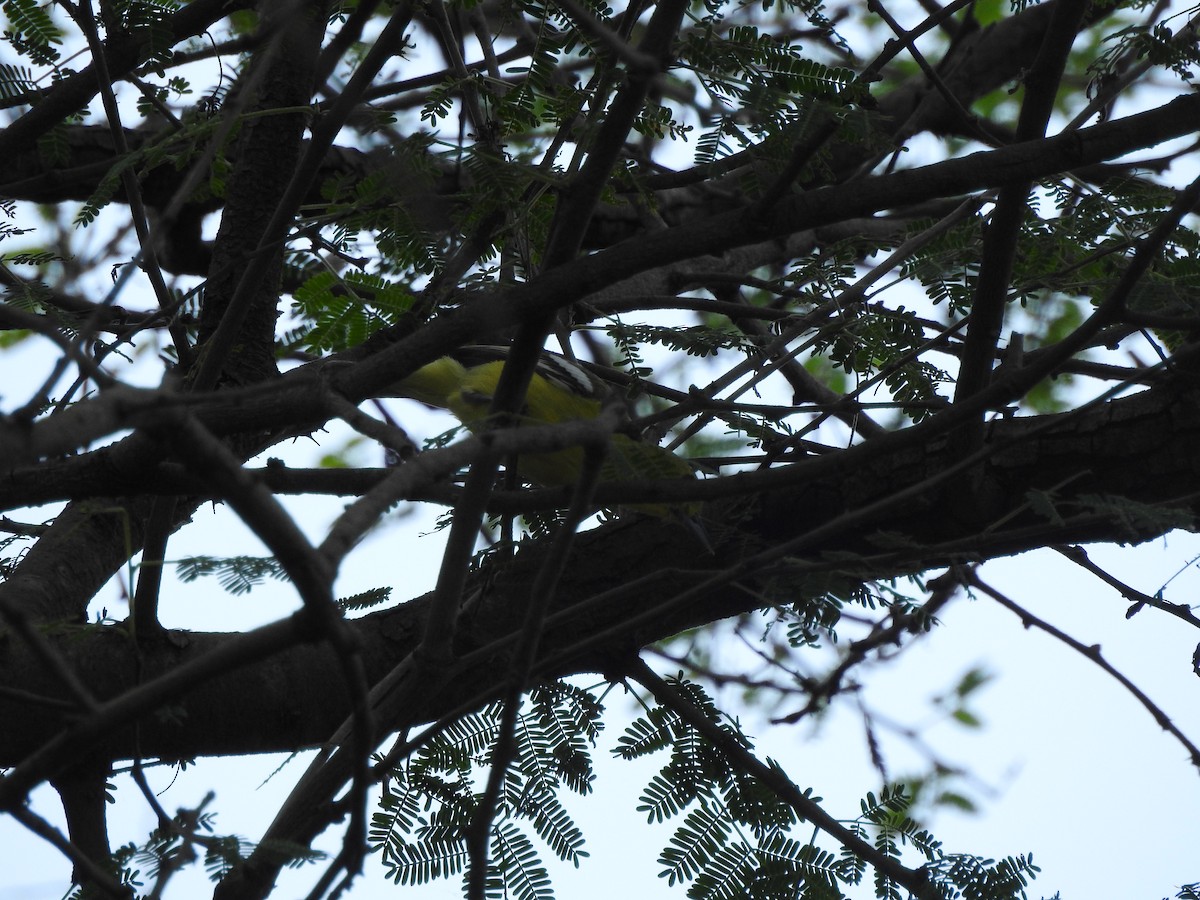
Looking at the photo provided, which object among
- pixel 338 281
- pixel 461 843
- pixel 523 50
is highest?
pixel 523 50

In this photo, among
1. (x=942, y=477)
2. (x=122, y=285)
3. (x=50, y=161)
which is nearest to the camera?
(x=122, y=285)

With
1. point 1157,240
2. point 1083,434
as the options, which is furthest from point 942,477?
point 1083,434

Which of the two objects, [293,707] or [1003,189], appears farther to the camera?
[293,707]

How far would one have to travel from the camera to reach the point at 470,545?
2.54 metres

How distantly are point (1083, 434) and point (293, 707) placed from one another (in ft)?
9.13

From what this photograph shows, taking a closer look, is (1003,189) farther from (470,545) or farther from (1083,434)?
(470,545)

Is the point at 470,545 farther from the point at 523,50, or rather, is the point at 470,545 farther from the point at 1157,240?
the point at 523,50

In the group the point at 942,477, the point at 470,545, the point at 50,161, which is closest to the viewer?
the point at 942,477

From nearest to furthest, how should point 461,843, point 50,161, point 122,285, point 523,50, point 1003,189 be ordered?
point 122,285 → point 1003,189 → point 461,843 → point 50,161 → point 523,50

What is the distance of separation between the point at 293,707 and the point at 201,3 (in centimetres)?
241

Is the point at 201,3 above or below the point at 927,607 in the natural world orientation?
above

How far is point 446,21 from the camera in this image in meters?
3.87

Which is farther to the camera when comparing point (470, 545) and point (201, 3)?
point (201, 3)

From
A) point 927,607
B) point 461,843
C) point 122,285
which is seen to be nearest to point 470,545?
point 122,285
